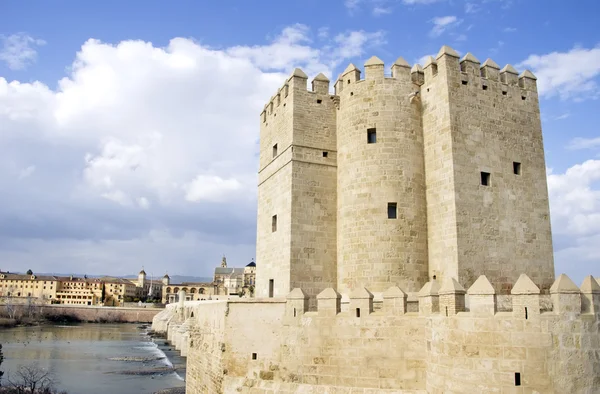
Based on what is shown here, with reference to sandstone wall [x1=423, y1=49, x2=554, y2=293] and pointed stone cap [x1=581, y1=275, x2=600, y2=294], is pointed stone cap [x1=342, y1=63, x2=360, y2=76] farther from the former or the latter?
pointed stone cap [x1=581, y1=275, x2=600, y2=294]

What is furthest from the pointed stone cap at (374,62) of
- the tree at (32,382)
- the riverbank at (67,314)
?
the riverbank at (67,314)

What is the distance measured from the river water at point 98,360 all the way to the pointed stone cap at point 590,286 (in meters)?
25.6

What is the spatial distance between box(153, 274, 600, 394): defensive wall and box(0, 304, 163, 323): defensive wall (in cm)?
7536

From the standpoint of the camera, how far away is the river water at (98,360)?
31.2 metres

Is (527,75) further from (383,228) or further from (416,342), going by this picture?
(416,342)

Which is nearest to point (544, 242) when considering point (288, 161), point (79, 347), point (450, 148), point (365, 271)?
point (450, 148)

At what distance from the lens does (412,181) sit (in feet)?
51.4

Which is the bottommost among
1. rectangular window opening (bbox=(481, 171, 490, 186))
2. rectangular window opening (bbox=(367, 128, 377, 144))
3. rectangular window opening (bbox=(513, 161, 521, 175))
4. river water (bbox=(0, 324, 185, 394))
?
river water (bbox=(0, 324, 185, 394))

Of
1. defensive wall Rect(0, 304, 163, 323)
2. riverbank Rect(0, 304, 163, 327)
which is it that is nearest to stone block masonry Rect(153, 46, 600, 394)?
riverbank Rect(0, 304, 163, 327)

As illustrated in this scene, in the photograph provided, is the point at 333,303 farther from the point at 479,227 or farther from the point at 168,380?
the point at 168,380

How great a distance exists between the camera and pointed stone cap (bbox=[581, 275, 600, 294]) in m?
10.2

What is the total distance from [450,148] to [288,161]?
17.2 feet

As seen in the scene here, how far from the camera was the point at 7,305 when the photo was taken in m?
78.2

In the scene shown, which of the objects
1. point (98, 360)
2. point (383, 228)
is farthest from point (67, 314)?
point (383, 228)
